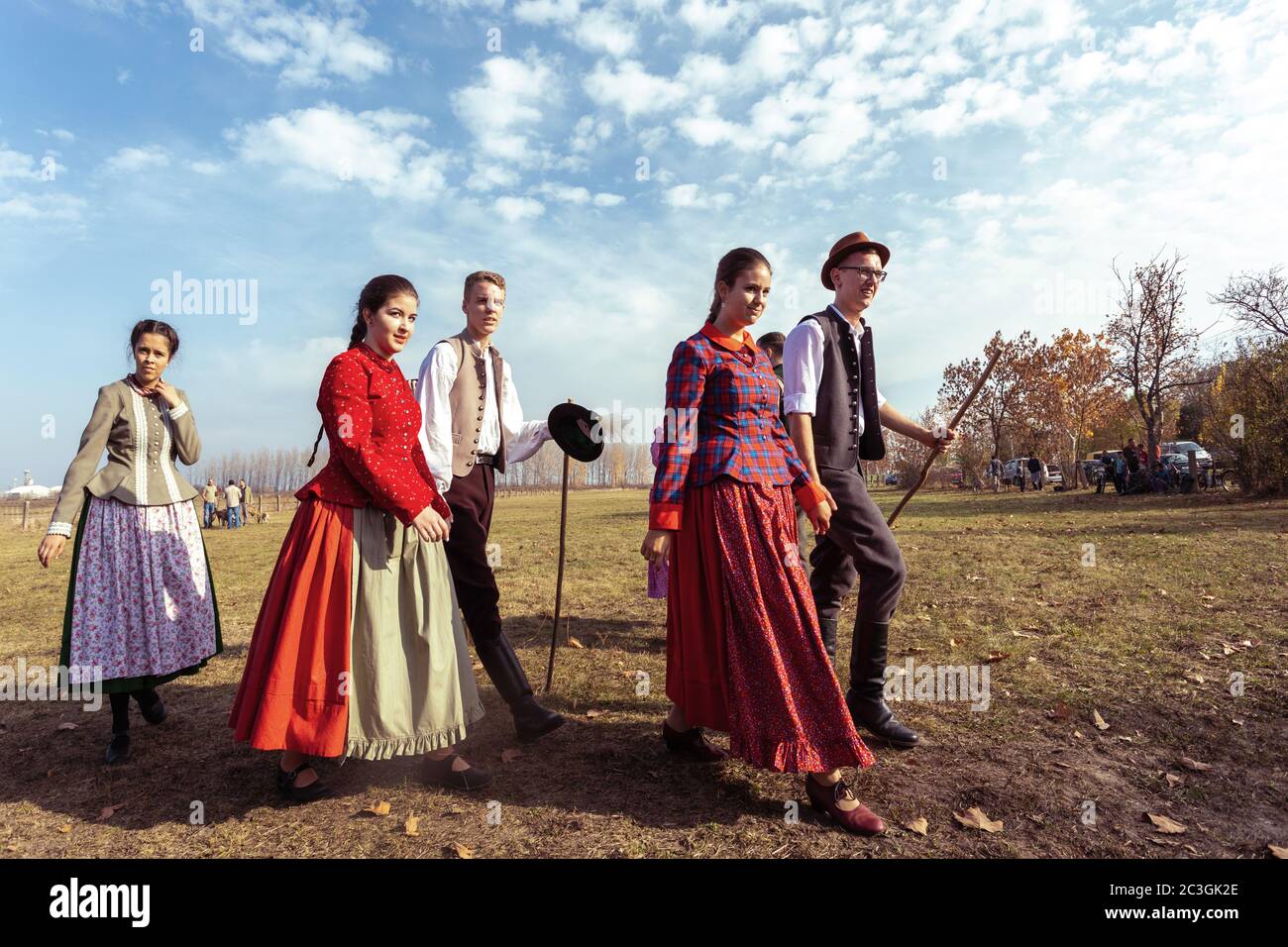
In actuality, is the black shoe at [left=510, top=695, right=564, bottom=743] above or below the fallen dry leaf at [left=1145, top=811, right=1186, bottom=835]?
above

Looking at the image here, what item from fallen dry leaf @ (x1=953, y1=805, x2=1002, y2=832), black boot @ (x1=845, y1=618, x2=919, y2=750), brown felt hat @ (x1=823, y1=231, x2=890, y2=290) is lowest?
fallen dry leaf @ (x1=953, y1=805, x2=1002, y2=832)

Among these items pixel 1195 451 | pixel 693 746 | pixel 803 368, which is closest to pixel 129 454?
pixel 693 746

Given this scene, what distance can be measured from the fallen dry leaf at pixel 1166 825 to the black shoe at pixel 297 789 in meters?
3.30

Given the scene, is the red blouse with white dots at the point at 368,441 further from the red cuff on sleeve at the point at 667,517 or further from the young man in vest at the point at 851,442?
the young man in vest at the point at 851,442

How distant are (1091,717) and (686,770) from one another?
7.27ft

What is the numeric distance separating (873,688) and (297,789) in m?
2.66

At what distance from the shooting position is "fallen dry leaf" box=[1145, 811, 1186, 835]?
251 cm

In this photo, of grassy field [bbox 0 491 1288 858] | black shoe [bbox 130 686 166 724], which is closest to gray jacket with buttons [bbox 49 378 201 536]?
black shoe [bbox 130 686 166 724]

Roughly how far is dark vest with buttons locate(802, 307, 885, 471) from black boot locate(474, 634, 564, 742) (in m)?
1.85

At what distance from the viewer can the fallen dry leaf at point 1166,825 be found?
2.51 m

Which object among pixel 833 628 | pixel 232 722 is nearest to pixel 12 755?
pixel 232 722

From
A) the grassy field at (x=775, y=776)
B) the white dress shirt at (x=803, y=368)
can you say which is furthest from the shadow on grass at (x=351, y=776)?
the white dress shirt at (x=803, y=368)

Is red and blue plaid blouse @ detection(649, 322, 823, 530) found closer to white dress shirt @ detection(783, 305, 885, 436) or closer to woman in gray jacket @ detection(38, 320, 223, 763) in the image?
white dress shirt @ detection(783, 305, 885, 436)

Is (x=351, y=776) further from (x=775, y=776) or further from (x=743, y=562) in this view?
(x=743, y=562)
